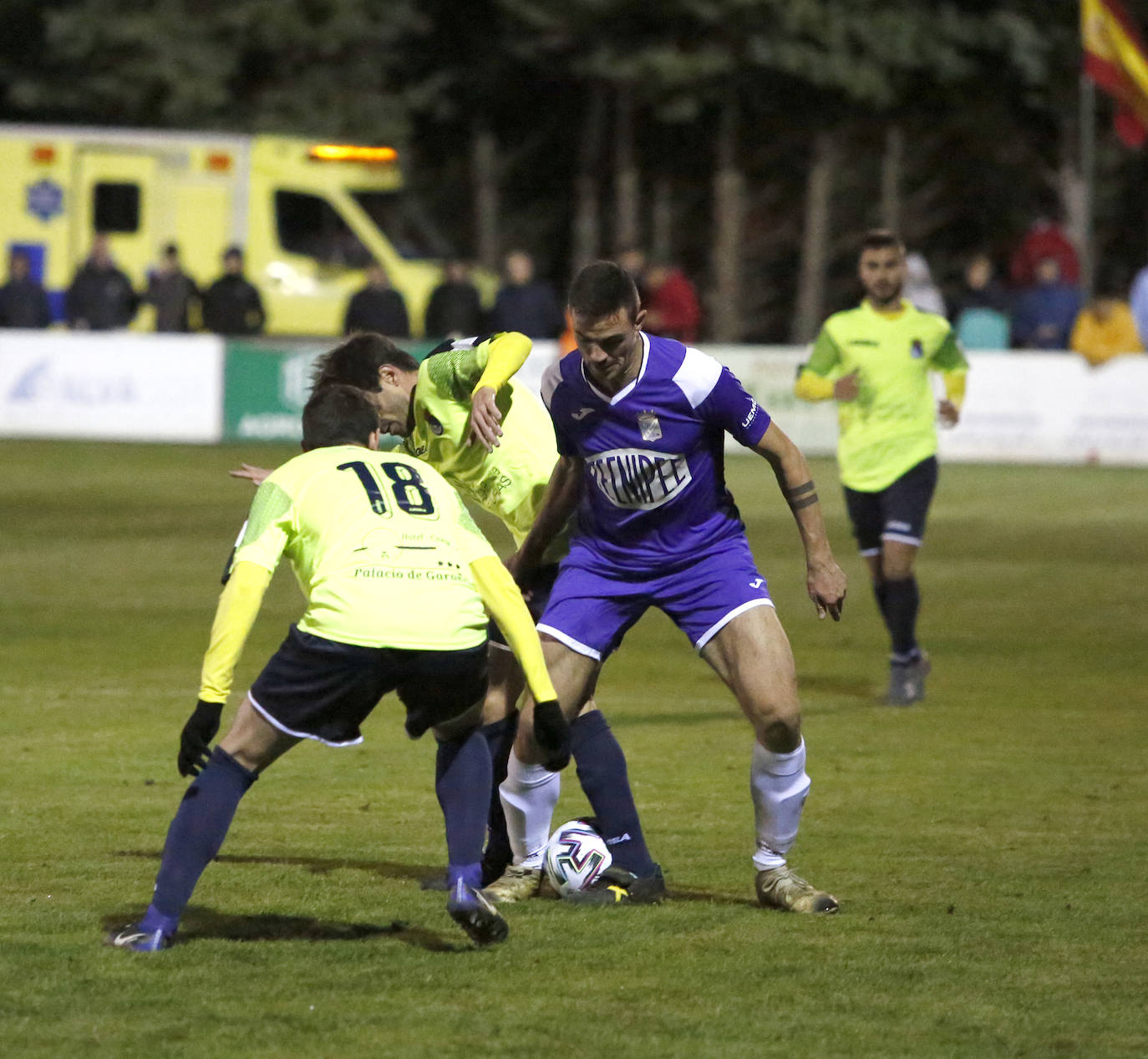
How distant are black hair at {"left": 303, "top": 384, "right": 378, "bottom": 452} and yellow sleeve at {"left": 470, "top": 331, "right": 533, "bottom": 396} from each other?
65cm

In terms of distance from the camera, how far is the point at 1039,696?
11242 millimetres

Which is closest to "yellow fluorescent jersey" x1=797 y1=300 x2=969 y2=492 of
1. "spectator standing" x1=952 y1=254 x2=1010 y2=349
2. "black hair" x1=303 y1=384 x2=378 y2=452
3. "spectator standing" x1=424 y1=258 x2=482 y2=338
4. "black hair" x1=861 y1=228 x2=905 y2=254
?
"black hair" x1=861 y1=228 x2=905 y2=254

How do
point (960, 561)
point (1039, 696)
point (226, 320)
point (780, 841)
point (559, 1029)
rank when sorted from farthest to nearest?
point (226, 320) < point (960, 561) < point (1039, 696) < point (780, 841) < point (559, 1029)

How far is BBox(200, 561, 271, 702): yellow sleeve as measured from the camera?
18.9ft

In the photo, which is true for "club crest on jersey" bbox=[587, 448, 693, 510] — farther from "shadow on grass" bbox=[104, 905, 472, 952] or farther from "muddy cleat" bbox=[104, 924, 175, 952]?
"muddy cleat" bbox=[104, 924, 175, 952]

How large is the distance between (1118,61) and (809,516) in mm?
22023

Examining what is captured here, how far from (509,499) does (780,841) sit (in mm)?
1447

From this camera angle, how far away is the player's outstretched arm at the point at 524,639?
6051 millimetres

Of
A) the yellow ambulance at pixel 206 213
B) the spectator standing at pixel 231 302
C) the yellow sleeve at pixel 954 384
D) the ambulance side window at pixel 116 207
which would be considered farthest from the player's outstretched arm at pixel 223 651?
the ambulance side window at pixel 116 207

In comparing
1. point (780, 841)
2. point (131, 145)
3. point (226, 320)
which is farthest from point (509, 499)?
point (131, 145)

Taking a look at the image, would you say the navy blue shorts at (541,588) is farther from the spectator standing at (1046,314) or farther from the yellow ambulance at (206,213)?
the yellow ambulance at (206,213)

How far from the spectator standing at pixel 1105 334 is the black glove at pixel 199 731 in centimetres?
1906

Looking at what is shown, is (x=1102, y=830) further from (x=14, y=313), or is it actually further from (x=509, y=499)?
(x=14, y=313)

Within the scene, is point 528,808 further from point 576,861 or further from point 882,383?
point 882,383
